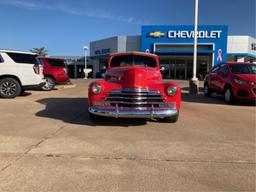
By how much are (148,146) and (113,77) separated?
8.20ft

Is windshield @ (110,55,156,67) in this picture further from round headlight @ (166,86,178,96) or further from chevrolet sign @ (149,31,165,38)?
chevrolet sign @ (149,31,165,38)

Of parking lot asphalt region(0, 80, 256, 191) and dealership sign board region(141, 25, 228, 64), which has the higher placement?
dealership sign board region(141, 25, 228, 64)

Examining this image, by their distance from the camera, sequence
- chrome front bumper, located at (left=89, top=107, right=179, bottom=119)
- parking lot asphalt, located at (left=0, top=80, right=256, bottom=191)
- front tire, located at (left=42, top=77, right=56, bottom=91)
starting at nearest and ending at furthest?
parking lot asphalt, located at (left=0, top=80, right=256, bottom=191) → chrome front bumper, located at (left=89, top=107, right=179, bottom=119) → front tire, located at (left=42, top=77, right=56, bottom=91)

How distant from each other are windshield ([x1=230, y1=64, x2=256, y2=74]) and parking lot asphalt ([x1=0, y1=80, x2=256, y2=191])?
13.3 feet

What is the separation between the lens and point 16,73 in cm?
1084

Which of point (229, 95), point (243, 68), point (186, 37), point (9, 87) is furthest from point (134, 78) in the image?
point (186, 37)

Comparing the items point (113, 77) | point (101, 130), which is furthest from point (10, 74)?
point (101, 130)

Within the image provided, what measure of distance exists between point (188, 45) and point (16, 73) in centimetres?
2742

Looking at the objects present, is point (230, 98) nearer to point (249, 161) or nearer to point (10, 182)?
point (249, 161)

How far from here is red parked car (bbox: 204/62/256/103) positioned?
980 centimetres

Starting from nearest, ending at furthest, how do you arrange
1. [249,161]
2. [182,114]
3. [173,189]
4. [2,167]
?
[173,189]
[2,167]
[249,161]
[182,114]

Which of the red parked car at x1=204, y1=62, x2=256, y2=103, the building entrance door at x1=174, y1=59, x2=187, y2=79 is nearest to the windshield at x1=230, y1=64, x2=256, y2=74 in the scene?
the red parked car at x1=204, y1=62, x2=256, y2=103

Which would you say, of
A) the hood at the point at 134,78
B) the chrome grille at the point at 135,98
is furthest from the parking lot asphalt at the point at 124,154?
the hood at the point at 134,78

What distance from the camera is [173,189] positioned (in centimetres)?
321
